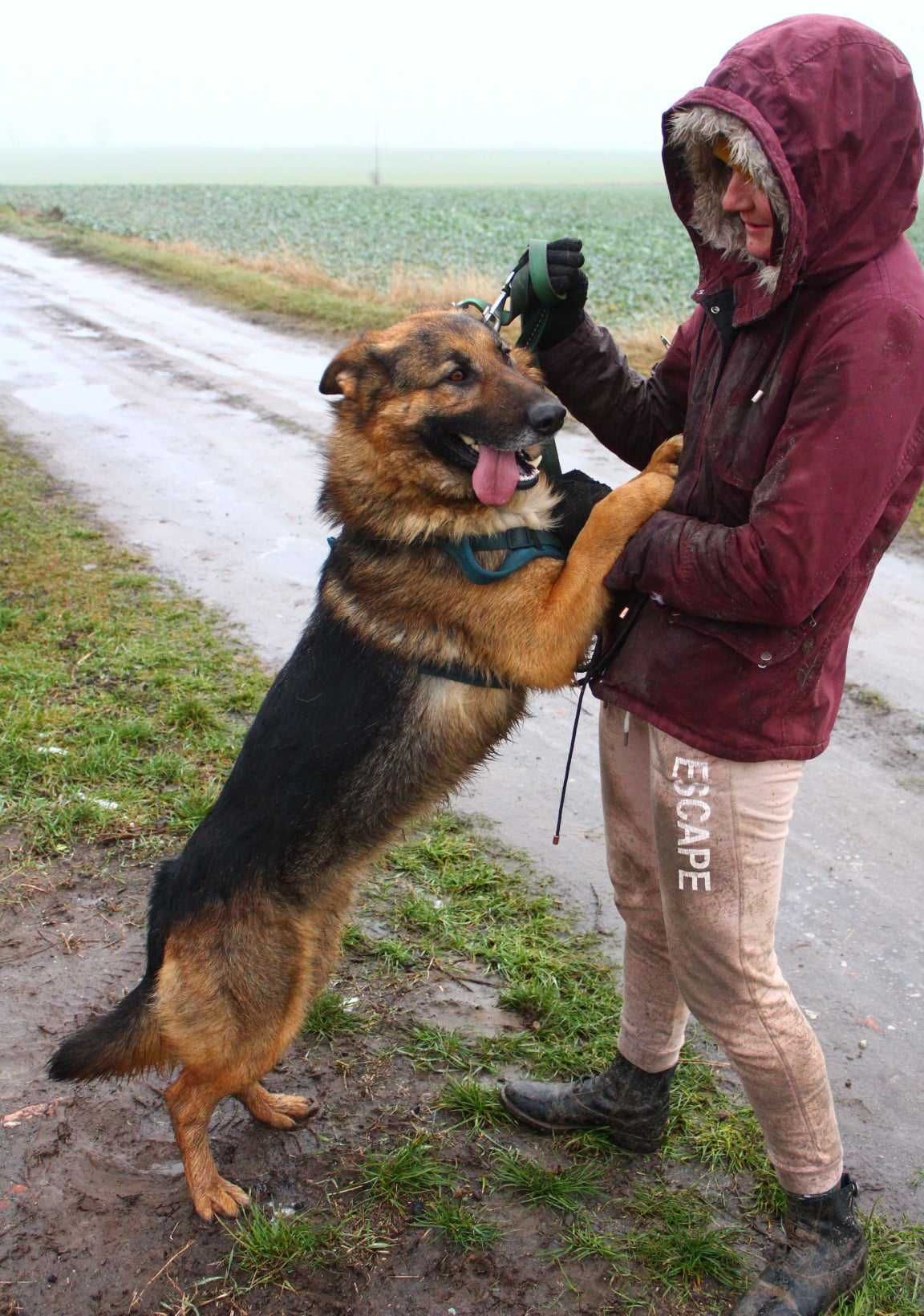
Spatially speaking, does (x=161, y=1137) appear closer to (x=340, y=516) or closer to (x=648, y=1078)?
(x=648, y=1078)

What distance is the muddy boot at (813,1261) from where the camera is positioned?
2.75 metres

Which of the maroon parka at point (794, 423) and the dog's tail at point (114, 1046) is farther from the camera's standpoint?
the dog's tail at point (114, 1046)

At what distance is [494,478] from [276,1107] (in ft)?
6.85

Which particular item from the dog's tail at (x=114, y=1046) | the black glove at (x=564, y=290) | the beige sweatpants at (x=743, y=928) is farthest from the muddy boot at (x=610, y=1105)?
the black glove at (x=564, y=290)

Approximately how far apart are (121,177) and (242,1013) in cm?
12212

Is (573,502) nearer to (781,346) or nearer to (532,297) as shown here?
(532,297)

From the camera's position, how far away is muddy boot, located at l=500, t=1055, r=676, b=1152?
3279mm

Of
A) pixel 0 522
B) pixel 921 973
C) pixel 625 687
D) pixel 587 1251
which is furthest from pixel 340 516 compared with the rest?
pixel 0 522

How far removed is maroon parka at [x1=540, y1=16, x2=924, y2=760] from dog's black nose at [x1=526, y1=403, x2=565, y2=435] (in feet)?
1.99

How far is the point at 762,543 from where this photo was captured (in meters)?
2.22

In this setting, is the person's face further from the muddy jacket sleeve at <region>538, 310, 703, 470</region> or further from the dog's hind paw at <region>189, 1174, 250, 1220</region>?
the dog's hind paw at <region>189, 1174, 250, 1220</region>

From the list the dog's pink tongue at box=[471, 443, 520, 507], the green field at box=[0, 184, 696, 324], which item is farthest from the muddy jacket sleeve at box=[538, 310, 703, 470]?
the green field at box=[0, 184, 696, 324]

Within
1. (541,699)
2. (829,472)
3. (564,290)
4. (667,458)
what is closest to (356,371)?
(564,290)

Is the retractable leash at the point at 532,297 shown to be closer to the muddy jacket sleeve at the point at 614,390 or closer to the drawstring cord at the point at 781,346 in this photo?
the muddy jacket sleeve at the point at 614,390
